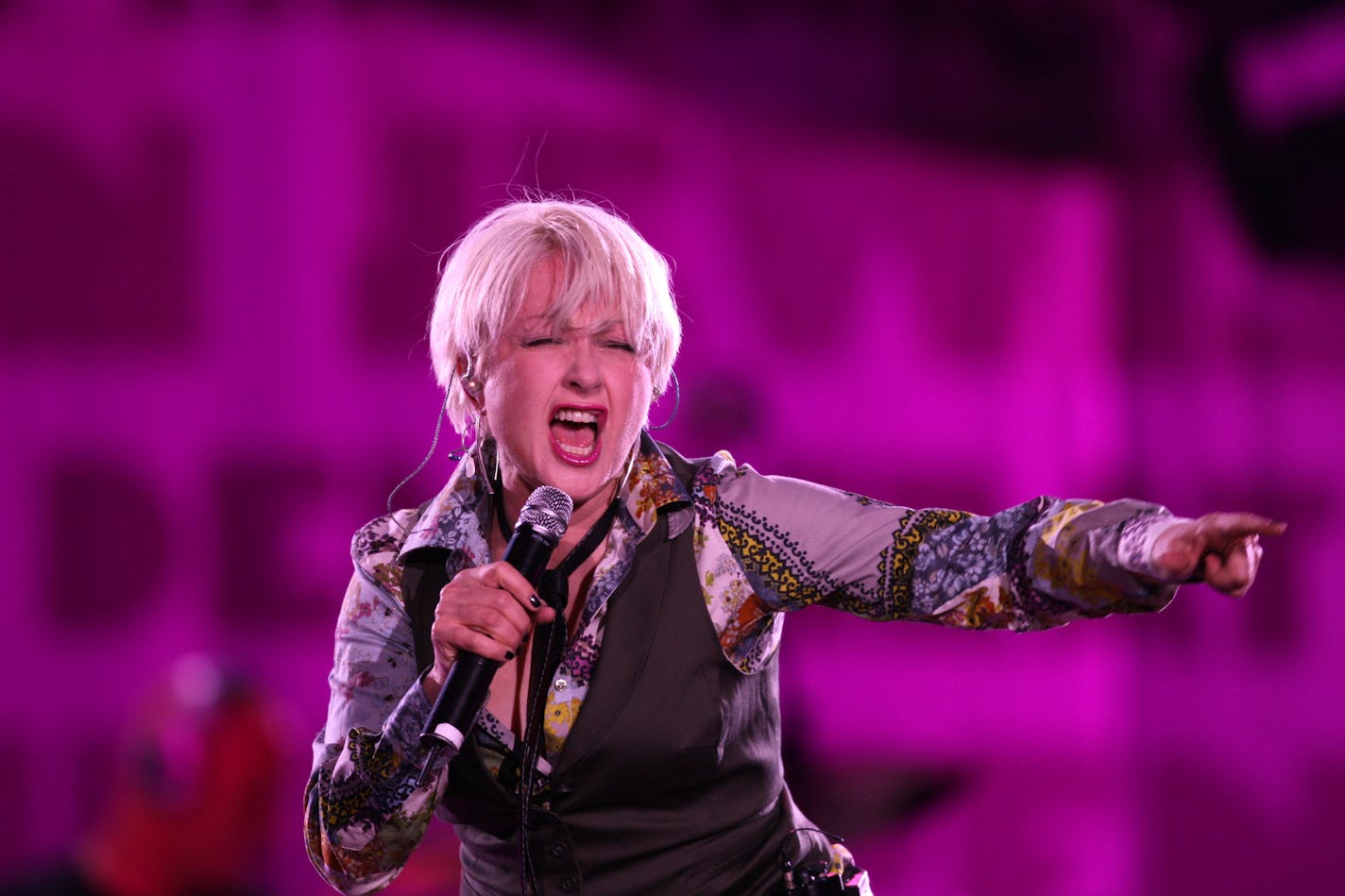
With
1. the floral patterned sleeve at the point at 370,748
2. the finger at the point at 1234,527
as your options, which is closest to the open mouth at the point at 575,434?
the floral patterned sleeve at the point at 370,748

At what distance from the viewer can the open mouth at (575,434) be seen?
1623mm

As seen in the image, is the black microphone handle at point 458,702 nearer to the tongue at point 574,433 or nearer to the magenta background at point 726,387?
the tongue at point 574,433

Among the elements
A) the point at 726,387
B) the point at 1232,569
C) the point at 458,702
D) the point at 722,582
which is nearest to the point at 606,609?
the point at 722,582

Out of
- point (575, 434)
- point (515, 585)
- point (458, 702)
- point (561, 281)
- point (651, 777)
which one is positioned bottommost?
point (651, 777)

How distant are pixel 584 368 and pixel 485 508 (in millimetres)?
258

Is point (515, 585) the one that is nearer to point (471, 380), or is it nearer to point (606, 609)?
point (606, 609)

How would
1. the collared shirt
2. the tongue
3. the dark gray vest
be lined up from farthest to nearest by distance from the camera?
the tongue, the dark gray vest, the collared shirt

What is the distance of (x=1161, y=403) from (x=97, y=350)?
2.89 metres

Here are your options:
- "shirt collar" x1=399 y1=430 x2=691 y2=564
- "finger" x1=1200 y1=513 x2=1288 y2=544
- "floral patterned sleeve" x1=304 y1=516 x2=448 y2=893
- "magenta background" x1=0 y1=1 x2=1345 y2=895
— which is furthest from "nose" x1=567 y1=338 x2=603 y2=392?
"magenta background" x1=0 y1=1 x2=1345 y2=895

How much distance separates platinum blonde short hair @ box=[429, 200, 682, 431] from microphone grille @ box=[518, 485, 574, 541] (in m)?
0.26

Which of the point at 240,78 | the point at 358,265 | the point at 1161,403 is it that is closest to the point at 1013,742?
the point at 1161,403

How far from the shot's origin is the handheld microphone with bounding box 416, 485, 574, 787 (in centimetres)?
127

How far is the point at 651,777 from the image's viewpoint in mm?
1532

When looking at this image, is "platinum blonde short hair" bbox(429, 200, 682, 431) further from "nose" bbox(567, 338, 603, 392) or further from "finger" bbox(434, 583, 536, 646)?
"finger" bbox(434, 583, 536, 646)
